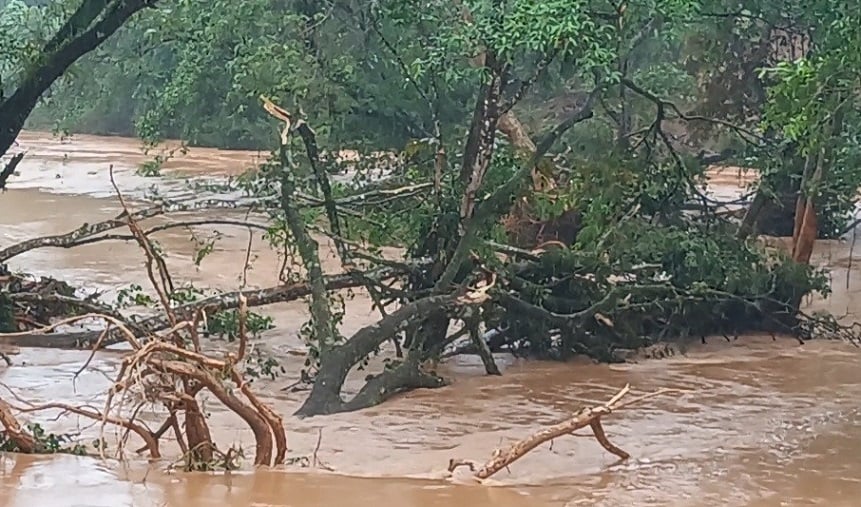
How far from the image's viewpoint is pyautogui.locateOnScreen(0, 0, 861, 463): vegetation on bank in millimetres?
10352

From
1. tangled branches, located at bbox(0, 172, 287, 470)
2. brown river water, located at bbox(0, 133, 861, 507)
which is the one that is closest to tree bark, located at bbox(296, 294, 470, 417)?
brown river water, located at bbox(0, 133, 861, 507)

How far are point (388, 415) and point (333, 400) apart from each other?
0.47 m

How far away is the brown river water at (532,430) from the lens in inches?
264

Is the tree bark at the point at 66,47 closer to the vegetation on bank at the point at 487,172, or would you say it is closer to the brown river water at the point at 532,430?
the vegetation on bank at the point at 487,172

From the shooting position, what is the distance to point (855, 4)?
26.8 ft

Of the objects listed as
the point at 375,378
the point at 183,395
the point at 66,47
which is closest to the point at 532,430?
the point at 375,378

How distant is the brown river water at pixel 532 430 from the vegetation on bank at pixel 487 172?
472 millimetres

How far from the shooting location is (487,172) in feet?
41.2

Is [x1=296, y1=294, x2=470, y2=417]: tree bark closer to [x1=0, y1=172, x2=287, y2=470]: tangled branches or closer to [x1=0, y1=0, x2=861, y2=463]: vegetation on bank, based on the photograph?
[x1=0, y1=0, x2=861, y2=463]: vegetation on bank

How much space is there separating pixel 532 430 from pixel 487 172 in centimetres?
341

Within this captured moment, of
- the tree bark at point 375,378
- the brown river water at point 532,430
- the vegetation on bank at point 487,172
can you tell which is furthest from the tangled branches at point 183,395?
the tree bark at point 375,378

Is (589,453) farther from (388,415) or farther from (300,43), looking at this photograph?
(300,43)

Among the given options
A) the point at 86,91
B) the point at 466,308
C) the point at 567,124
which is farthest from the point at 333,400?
the point at 86,91

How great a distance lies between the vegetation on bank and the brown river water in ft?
1.55
